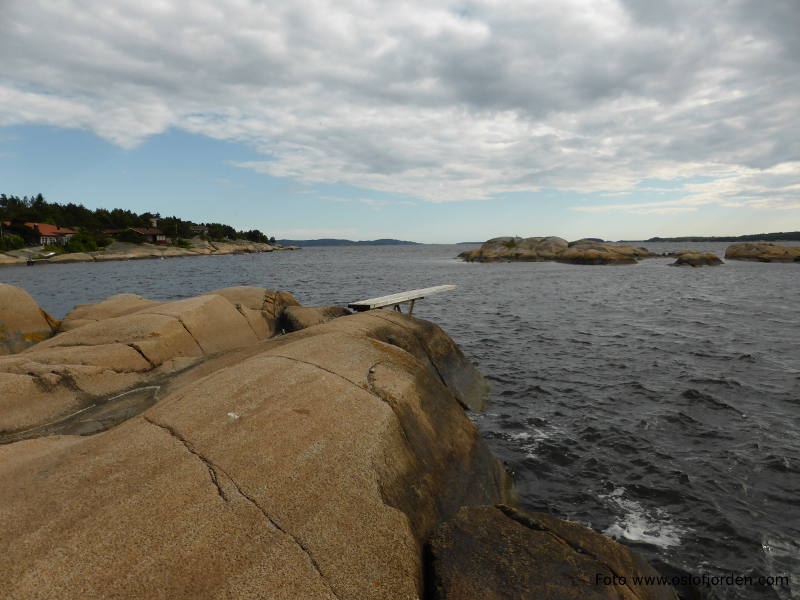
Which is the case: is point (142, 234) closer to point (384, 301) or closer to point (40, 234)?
point (40, 234)

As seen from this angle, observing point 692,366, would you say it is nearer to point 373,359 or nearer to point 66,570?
point 373,359

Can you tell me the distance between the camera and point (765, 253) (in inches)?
2509

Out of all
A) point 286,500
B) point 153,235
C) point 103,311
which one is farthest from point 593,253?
point 153,235

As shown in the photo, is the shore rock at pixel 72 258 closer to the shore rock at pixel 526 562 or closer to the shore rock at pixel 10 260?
the shore rock at pixel 10 260

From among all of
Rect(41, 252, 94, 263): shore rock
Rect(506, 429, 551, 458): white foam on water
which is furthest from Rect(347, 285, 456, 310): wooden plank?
Rect(41, 252, 94, 263): shore rock

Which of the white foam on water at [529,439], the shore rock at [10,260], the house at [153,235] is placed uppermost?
the house at [153,235]

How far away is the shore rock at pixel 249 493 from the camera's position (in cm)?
300

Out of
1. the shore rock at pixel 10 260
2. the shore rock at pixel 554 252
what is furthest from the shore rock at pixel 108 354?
the shore rock at pixel 10 260

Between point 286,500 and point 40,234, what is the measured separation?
10435 centimetres

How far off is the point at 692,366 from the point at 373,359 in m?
11.7

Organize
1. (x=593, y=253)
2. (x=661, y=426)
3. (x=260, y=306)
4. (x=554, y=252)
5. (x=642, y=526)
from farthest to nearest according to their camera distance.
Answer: (x=554, y=252)
(x=593, y=253)
(x=260, y=306)
(x=661, y=426)
(x=642, y=526)

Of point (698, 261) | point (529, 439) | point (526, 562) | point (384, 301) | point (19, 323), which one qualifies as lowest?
point (529, 439)

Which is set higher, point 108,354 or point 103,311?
point 103,311

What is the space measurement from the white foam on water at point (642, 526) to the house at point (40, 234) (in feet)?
332
